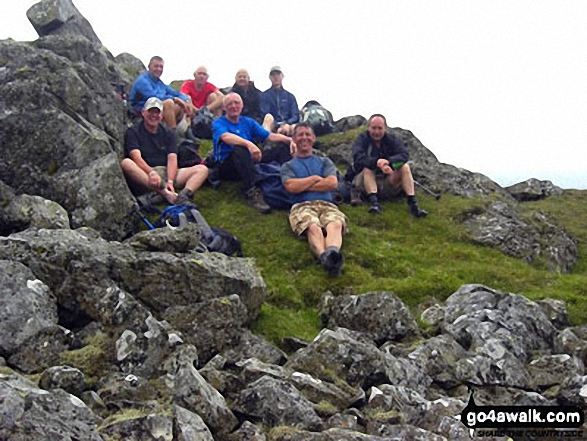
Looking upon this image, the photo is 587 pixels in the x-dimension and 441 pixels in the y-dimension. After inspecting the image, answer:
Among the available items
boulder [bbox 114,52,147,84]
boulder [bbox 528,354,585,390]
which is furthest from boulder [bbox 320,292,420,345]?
boulder [bbox 114,52,147,84]

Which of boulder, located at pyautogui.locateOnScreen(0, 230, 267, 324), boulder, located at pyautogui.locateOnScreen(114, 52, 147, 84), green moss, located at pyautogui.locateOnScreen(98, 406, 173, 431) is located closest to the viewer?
green moss, located at pyautogui.locateOnScreen(98, 406, 173, 431)

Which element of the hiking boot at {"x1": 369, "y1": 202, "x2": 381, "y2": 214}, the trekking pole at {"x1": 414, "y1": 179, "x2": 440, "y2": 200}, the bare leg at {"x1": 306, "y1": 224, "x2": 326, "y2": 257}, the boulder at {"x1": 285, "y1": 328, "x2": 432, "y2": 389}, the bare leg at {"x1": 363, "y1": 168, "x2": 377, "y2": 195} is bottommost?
the boulder at {"x1": 285, "y1": 328, "x2": 432, "y2": 389}

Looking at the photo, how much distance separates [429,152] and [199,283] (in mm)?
20405

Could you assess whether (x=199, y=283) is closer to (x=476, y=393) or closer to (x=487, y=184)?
(x=476, y=393)

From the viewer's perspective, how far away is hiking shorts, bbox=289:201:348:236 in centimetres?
1758

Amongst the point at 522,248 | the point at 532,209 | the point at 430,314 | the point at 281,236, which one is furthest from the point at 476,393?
the point at 532,209

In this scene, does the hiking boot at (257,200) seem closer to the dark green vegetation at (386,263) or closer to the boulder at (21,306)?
the dark green vegetation at (386,263)

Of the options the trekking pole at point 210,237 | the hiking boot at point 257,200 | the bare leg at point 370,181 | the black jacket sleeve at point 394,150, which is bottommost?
the trekking pole at point 210,237

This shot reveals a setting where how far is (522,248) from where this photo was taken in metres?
19.4

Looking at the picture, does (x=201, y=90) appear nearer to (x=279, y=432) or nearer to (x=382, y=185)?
(x=382, y=185)

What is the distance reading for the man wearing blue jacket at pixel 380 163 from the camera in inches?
816

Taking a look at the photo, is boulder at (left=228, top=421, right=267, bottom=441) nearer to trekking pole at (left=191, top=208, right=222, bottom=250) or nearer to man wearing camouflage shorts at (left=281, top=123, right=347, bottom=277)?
trekking pole at (left=191, top=208, right=222, bottom=250)

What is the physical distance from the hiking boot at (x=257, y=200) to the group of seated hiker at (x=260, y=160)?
0.03 meters

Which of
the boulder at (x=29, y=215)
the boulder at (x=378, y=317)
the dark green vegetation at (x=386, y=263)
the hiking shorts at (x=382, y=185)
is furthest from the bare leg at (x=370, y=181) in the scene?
the boulder at (x=29, y=215)
